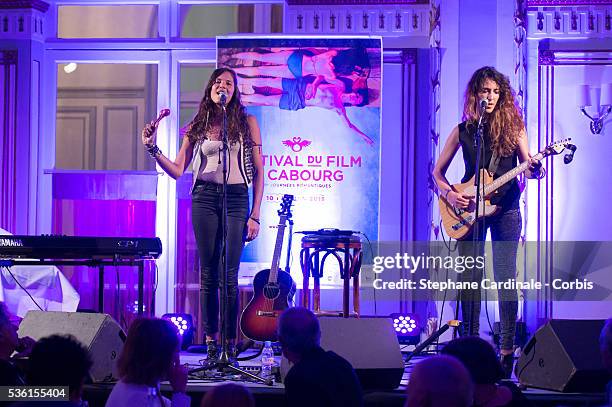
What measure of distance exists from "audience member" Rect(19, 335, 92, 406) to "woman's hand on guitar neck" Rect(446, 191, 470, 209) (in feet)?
10.7

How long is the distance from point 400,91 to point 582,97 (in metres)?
1.51

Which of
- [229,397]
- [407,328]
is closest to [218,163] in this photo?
[407,328]

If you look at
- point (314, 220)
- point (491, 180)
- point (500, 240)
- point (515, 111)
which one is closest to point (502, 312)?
point (500, 240)

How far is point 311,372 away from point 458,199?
8.62ft

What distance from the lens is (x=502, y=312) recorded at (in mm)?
5293

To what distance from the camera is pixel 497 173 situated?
18.2ft

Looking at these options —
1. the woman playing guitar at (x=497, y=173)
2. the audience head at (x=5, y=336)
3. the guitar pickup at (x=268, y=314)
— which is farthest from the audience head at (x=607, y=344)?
the guitar pickup at (x=268, y=314)

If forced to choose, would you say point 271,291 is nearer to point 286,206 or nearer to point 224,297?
point 286,206

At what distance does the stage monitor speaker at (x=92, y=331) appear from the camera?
4629mm

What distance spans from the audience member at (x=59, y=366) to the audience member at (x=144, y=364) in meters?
0.23

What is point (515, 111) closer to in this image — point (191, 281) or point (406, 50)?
point (406, 50)

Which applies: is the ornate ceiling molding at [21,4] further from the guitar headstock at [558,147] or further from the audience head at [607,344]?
the audience head at [607,344]

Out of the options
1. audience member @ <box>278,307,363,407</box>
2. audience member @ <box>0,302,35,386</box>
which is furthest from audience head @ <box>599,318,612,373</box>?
audience member @ <box>0,302,35,386</box>

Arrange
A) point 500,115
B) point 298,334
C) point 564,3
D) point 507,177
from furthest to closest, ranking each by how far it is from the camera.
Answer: point 564,3
point 500,115
point 507,177
point 298,334
